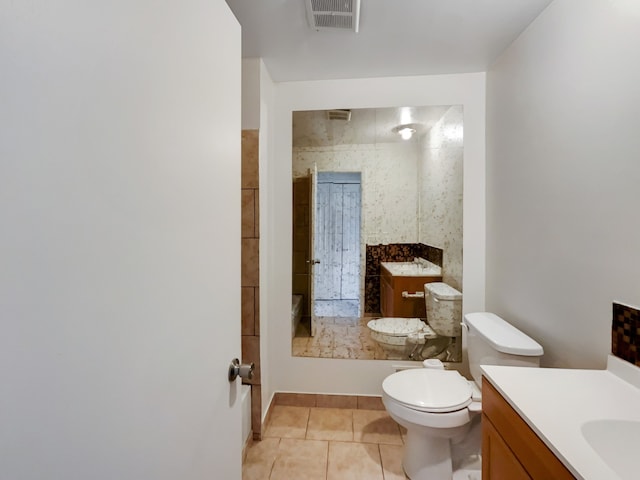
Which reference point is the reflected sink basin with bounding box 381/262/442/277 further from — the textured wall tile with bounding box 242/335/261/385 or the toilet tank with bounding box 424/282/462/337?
the textured wall tile with bounding box 242/335/261/385

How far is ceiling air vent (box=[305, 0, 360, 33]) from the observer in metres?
1.44

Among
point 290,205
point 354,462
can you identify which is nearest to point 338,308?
point 290,205

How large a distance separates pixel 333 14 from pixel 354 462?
236 centimetres

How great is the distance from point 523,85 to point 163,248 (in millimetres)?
1984

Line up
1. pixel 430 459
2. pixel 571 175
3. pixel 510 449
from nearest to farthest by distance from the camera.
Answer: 1. pixel 510 449
2. pixel 571 175
3. pixel 430 459

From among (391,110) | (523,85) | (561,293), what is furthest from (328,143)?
(561,293)

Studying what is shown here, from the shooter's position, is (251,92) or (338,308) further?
(338,308)

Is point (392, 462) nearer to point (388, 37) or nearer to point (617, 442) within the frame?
point (617, 442)

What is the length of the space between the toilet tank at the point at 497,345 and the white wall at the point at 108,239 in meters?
1.34

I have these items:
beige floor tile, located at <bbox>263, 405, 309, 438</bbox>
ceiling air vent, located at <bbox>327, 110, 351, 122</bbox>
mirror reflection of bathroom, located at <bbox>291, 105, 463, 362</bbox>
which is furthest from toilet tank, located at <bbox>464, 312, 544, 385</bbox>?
ceiling air vent, located at <bbox>327, 110, 351, 122</bbox>

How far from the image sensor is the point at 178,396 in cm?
64

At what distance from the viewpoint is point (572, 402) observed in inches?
36.3

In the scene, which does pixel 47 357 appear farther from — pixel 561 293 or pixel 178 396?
pixel 561 293

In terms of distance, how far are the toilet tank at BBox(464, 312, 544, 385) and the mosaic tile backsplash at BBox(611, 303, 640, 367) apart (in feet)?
1.04
